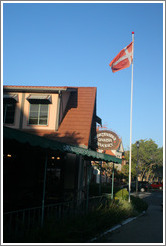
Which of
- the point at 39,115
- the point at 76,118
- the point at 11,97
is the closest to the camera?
the point at 11,97

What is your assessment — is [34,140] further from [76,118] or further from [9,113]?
[9,113]

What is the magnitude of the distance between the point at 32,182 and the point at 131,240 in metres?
8.36

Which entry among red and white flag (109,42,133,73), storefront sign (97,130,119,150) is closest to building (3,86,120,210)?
storefront sign (97,130,119,150)

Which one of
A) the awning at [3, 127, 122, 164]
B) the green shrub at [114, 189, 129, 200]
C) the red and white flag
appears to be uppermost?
the red and white flag

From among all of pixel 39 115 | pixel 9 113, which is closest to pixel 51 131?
pixel 39 115

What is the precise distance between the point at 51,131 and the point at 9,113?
10.1ft

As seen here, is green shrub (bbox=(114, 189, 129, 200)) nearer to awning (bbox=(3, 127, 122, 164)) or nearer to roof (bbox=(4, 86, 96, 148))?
roof (bbox=(4, 86, 96, 148))

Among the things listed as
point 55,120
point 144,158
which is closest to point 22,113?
point 55,120

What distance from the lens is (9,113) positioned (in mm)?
17969

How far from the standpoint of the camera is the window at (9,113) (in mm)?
17844

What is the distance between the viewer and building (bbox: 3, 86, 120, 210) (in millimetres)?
15263

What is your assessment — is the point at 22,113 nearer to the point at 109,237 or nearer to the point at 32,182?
the point at 32,182

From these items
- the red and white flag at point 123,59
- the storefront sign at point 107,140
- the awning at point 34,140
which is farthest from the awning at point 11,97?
the awning at point 34,140

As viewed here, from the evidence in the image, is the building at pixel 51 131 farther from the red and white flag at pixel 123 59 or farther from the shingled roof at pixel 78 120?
the red and white flag at pixel 123 59
